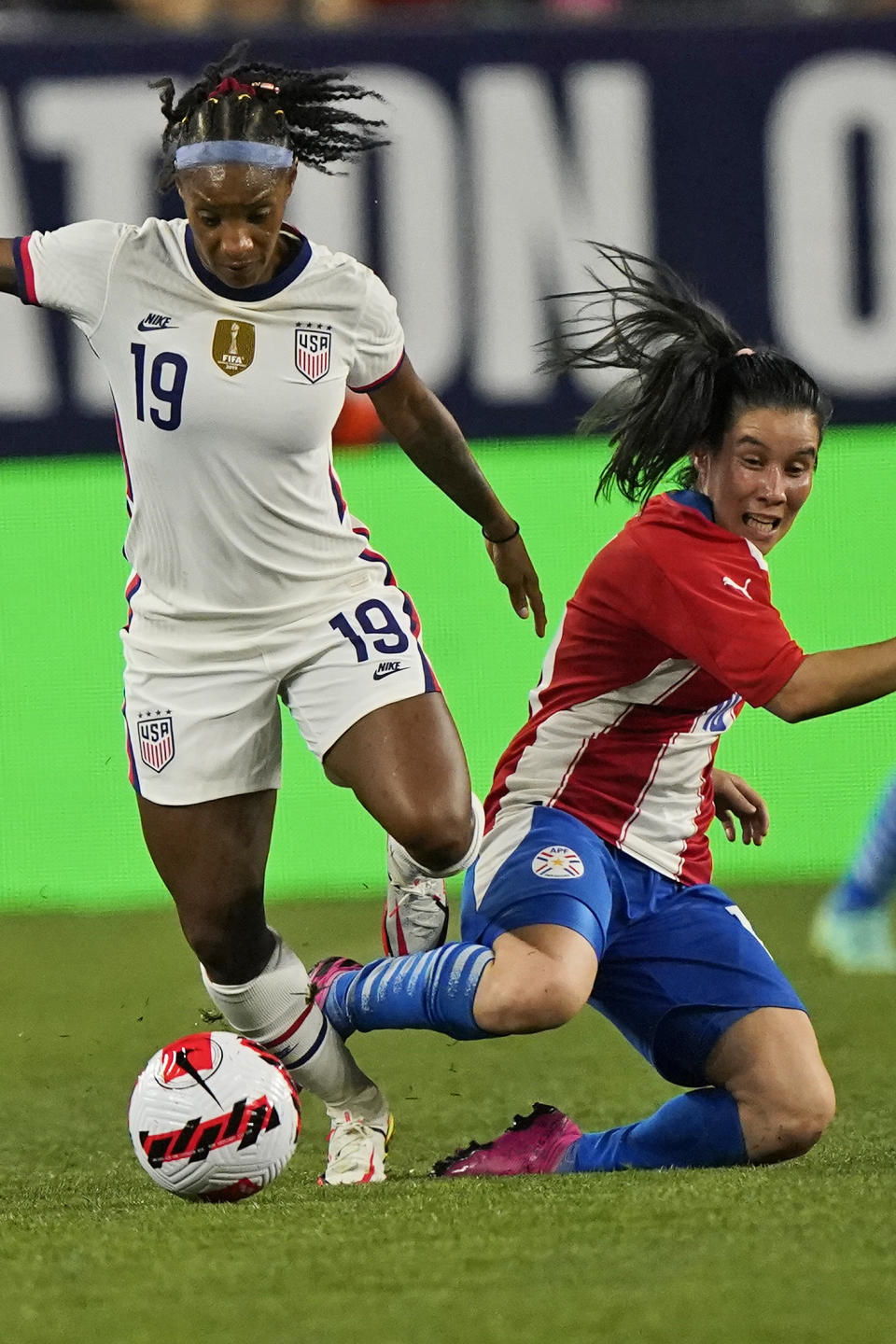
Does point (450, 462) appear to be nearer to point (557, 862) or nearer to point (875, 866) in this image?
point (557, 862)

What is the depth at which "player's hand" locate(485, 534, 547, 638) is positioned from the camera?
4488mm

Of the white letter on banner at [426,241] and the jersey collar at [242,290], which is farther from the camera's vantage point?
the white letter on banner at [426,241]

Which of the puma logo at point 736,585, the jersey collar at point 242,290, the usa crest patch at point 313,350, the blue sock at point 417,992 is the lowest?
the blue sock at point 417,992

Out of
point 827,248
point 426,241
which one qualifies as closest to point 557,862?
point 426,241

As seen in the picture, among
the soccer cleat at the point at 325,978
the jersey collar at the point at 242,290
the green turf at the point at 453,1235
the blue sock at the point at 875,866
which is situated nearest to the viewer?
the green turf at the point at 453,1235

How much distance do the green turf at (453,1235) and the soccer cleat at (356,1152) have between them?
51mm

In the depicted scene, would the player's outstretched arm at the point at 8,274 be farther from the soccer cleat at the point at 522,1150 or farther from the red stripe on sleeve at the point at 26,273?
the soccer cleat at the point at 522,1150

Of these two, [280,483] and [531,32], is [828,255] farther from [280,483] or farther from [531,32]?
[280,483]

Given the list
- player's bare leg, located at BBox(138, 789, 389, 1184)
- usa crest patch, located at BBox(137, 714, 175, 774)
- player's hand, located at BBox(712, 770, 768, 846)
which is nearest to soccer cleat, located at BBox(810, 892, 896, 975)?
player's hand, located at BBox(712, 770, 768, 846)

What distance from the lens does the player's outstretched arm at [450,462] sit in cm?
425

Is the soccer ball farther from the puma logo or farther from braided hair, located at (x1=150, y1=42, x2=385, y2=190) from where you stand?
braided hair, located at (x1=150, y1=42, x2=385, y2=190)

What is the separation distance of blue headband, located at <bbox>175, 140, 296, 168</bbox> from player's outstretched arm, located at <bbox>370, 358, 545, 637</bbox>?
53 centimetres

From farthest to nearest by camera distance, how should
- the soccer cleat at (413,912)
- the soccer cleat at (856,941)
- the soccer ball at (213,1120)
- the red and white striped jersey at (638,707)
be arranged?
the soccer cleat at (856,941) → the soccer cleat at (413,912) → the red and white striped jersey at (638,707) → the soccer ball at (213,1120)

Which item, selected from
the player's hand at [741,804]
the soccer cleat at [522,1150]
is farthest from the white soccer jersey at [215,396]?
the soccer cleat at [522,1150]
